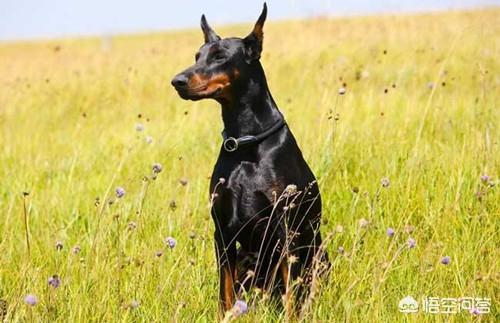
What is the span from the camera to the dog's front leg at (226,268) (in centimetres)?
317

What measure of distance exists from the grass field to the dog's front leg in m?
0.12

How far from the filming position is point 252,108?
3301 millimetres

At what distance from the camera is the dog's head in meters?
3.08

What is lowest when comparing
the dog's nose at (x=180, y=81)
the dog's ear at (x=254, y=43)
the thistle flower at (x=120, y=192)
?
the thistle flower at (x=120, y=192)

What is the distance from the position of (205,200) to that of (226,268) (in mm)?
1307

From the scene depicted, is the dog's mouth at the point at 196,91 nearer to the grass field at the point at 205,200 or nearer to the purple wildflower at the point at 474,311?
the grass field at the point at 205,200

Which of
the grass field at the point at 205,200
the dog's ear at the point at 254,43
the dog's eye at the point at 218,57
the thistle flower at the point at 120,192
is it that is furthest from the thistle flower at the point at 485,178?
the thistle flower at the point at 120,192

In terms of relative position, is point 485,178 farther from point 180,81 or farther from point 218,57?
point 180,81

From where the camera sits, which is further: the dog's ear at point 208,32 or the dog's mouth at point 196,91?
the dog's ear at point 208,32

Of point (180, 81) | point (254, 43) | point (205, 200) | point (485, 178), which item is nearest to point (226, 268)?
point (180, 81)

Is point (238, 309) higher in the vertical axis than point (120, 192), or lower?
lower

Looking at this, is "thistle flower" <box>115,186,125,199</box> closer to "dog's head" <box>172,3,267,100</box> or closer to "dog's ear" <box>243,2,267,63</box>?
"dog's head" <box>172,3,267,100</box>

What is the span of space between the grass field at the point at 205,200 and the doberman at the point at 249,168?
0.20 metres

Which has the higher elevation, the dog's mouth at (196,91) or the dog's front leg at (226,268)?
the dog's mouth at (196,91)
